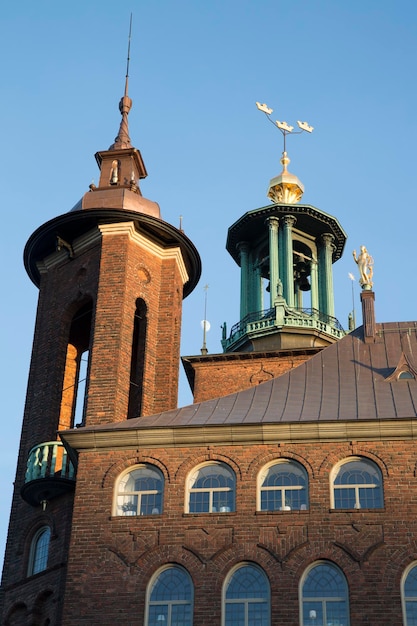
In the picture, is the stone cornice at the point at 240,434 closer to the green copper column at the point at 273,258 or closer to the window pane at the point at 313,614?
the window pane at the point at 313,614

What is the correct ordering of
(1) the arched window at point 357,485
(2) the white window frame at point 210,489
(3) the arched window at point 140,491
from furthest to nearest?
(3) the arched window at point 140,491 → (2) the white window frame at point 210,489 → (1) the arched window at point 357,485

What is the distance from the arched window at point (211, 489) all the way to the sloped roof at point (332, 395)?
3.78 ft

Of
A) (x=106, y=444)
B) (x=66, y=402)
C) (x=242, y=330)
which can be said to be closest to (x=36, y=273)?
(x=66, y=402)

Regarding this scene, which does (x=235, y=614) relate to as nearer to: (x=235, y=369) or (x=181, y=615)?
(x=181, y=615)

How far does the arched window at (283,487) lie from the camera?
95.9ft

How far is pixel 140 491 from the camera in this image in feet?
98.4

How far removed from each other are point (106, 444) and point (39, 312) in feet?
30.7

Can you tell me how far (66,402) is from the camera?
37.1 meters

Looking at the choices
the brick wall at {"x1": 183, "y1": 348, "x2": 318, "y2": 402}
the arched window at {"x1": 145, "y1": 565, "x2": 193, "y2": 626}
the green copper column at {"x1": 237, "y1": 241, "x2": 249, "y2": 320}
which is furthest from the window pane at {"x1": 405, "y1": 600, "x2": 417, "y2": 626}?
the green copper column at {"x1": 237, "y1": 241, "x2": 249, "y2": 320}

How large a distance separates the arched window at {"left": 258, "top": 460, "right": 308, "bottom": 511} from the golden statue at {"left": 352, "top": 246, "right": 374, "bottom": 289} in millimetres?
8984

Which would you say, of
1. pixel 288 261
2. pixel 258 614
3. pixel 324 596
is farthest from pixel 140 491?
pixel 288 261

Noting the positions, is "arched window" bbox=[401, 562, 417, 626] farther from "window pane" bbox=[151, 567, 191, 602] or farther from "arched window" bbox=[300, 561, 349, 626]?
"window pane" bbox=[151, 567, 191, 602]

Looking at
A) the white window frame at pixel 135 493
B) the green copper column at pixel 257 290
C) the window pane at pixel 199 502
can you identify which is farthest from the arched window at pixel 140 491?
the green copper column at pixel 257 290

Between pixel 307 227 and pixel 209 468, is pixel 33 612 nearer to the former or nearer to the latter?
pixel 209 468
